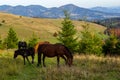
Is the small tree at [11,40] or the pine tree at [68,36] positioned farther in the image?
the small tree at [11,40]

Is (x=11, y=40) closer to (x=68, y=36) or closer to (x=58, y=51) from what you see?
(x=68, y=36)

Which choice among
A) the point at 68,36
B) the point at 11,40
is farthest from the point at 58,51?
the point at 11,40

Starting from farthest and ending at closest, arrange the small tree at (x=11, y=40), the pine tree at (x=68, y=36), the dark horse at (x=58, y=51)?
the small tree at (x=11, y=40) → the pine tree at (x=68, y=36) → the dark horse at (x=58, y=51)

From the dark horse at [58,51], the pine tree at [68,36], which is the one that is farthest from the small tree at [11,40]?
the dark horse at [58,51]

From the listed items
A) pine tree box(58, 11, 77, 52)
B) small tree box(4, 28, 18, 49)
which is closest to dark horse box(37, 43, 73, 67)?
pine tree box(58, 11, 77, 52)

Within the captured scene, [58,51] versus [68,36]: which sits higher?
[58,51]

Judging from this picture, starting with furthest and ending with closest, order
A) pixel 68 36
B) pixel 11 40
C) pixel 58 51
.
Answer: pixel 11 40 < pixel 68 36 < pixel 58 51

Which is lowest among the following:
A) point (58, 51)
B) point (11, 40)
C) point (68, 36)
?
point (11, 40)

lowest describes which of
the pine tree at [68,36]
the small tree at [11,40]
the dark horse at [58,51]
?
the small tree at [11,40]

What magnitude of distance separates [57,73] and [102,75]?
2.17 m

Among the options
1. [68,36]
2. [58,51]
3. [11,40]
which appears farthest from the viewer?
[11,40]

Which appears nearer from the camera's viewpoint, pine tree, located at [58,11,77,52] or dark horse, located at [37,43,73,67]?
dark horse, located at [37,43,73,67]

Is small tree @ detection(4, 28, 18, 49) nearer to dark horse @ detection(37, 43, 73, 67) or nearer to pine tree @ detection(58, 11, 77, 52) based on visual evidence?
pine tree @ detection(58, 11, 77, 52)

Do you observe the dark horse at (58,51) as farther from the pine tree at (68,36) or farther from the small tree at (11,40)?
the small tree at (11,40)
